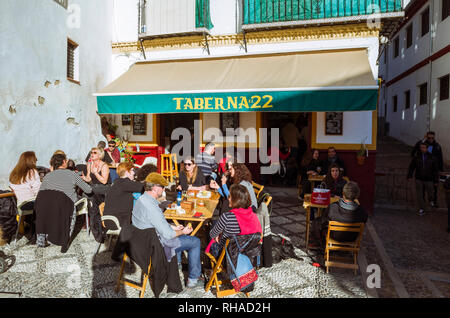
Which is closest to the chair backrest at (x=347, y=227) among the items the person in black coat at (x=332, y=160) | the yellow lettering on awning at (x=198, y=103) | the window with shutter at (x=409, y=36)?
the person in black coat at (x=332, y=160)

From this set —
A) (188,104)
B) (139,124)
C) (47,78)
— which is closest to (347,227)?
(188,104)

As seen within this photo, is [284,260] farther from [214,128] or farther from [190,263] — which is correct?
[214,128]

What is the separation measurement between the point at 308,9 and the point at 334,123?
309 centimetres

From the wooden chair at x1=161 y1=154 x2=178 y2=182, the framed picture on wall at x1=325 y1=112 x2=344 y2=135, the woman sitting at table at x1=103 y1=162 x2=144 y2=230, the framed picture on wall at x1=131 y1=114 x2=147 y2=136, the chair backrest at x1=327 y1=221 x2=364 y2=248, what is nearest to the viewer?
the chair backrest at x1=327 y1=221 x2=364 y2=248

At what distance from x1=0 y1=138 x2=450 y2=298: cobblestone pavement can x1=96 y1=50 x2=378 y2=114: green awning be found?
100 inches

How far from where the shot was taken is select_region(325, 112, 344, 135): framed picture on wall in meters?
7.79

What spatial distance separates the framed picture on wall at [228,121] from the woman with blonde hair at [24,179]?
5.21 m

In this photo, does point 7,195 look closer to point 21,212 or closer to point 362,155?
point 21,212


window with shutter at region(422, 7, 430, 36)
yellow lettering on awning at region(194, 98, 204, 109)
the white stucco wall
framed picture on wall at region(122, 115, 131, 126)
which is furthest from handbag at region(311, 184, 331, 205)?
window with shutter at region(422, 7, 430, 36)

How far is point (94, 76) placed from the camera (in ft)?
29.6

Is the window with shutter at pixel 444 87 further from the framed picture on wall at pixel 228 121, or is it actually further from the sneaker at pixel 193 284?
the sneaker at pixel 193 284

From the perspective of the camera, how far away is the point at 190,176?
5.76 meters

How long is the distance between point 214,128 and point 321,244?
537cm

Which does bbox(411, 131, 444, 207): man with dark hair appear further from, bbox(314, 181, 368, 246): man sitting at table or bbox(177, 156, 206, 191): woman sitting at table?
bbox(177, 156, 206, 191): woman sitting at table
